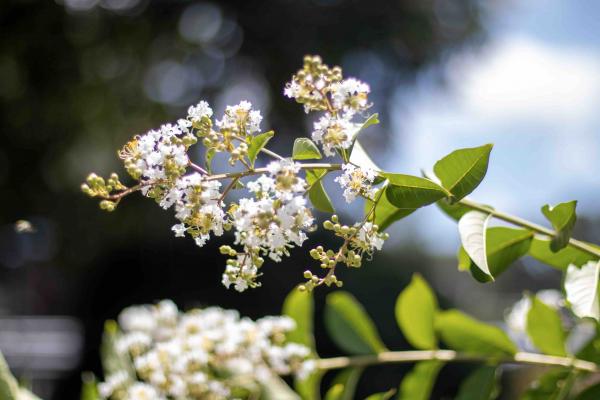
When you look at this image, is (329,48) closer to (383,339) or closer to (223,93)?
(223,93)

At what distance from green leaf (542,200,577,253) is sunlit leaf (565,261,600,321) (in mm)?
46

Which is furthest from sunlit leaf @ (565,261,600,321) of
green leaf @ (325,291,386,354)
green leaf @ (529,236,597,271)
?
green leaf @ (325,291,386,354)

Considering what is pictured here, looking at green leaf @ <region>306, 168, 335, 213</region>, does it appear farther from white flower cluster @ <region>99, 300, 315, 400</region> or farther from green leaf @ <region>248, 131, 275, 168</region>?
white flower cluster @ <region>99, 300, 315, 400</region>

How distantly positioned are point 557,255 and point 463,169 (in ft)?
0.74

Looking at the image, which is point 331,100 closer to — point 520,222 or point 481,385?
point 520,222

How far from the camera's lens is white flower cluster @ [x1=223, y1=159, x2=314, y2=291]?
0.61m

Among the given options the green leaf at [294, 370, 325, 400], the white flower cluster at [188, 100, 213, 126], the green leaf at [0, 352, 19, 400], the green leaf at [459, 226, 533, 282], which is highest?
the white flower cluster at [188, 100, 213, 126]

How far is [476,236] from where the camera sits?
68 cm

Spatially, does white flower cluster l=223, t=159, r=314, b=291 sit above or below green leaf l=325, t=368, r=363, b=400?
above

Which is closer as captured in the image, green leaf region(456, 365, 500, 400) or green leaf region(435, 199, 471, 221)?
green leaf region(435, 199, 471, 221)

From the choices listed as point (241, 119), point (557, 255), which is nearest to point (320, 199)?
point (241, 119)

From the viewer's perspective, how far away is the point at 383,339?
483 cm

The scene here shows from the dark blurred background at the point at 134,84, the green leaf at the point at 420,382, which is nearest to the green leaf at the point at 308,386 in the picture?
the green leaf at the point at 420,382

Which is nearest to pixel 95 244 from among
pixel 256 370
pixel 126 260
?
pixel 126 260
